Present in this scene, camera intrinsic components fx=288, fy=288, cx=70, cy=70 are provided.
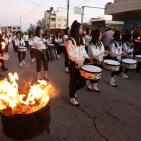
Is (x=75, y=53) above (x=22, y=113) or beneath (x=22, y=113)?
above

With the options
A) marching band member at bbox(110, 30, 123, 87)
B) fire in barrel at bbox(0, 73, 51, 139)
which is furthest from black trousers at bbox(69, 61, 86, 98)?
marching band member at bbox(110, 30, 123, 87)

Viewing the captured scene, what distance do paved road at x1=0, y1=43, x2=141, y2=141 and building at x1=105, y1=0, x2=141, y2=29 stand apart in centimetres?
2526

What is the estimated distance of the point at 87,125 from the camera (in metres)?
5.85

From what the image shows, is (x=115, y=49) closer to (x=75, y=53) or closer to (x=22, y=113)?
(x=75, y=53)

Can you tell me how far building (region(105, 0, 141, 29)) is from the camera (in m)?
33.4

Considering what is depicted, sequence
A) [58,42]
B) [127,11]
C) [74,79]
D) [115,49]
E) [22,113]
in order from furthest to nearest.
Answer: [127,11]
[58,42]
[115,49]
[74,79]
[22,113]

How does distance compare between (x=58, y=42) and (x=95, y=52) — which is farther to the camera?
(x=58, y=42)

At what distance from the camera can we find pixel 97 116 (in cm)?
648

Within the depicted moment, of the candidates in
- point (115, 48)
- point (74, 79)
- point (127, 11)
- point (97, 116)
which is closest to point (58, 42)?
point (115, 48)

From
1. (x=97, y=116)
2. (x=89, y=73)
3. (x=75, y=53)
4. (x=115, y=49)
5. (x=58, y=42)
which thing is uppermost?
(x=75, y=53)

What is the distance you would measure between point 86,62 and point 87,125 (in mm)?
2308

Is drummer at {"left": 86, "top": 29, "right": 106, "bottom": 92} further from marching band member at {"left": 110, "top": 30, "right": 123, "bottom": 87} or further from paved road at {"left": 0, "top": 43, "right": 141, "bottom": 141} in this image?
marching band member at {"left": 110, "top": 30, "right": 123, "bottom": 87}

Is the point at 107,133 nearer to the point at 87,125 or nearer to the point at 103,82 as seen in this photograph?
the point at 87,125

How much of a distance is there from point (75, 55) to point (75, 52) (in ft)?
0.25
